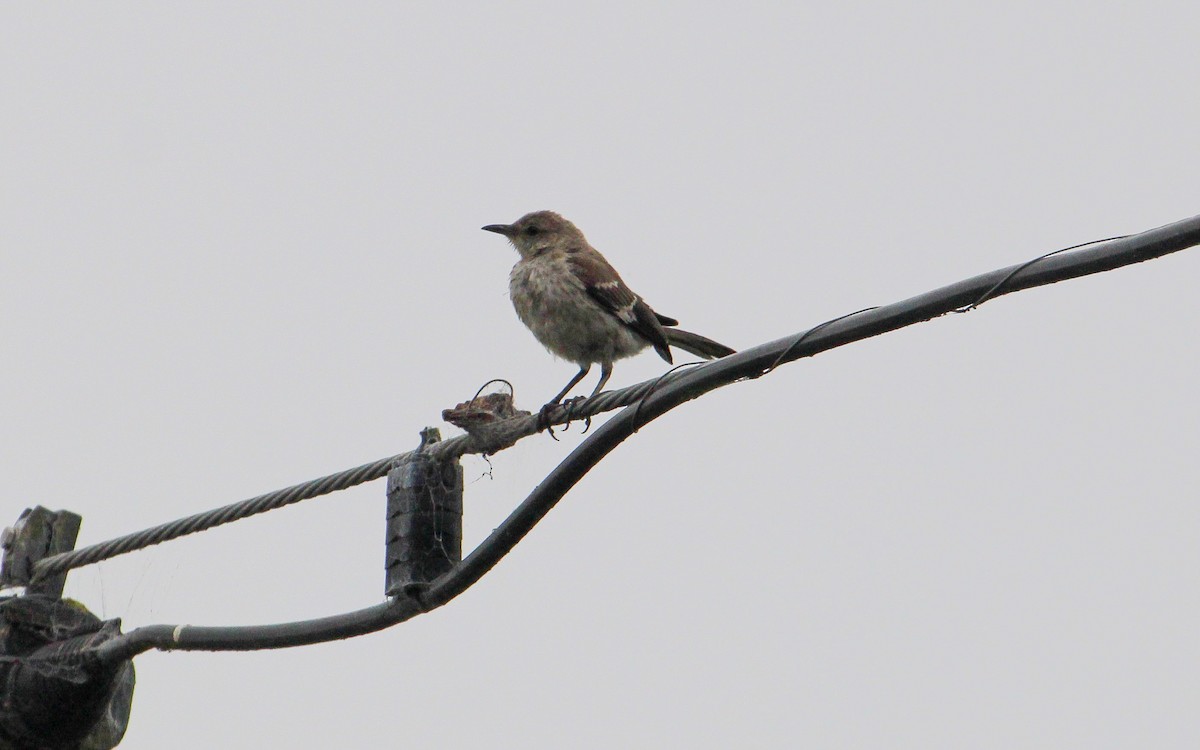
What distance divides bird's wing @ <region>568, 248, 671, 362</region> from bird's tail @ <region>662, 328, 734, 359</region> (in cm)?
5

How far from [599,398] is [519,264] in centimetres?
383

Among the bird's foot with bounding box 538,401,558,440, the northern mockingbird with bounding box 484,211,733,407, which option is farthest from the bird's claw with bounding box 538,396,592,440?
A: the northern mockingbird with bounding box 484,211,733,407

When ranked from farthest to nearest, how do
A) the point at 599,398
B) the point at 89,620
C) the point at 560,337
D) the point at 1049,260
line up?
the point at 560,337, the point at 89,620, the point at 599,398, the point at 1049,260

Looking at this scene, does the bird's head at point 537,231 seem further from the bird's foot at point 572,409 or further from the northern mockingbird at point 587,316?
the bird's foot at point 572,409

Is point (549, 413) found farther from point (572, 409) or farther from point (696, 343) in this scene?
point (696, 343)

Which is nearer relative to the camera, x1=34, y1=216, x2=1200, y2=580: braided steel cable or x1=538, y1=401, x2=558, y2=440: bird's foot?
x1=34, y1=216, x2=1200, y2=580: braided steel cable

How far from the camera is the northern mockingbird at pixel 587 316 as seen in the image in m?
8.20

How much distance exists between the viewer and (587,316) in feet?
26.8

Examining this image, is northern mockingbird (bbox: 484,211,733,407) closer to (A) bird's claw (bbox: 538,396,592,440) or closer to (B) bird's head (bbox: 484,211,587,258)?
(B) bird's head (bbox: 484,211,587,258)

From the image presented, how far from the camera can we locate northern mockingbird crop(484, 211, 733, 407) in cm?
820

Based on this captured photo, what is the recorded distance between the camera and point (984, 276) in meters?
3.76

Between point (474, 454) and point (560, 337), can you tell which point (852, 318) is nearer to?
point (474, 454)

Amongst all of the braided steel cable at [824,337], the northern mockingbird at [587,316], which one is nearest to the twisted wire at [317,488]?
the braided steel cable at [824,337]

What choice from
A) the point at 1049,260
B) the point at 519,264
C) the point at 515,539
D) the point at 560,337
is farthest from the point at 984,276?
the point at 519,264
